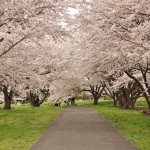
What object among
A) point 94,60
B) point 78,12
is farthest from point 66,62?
point 78,12

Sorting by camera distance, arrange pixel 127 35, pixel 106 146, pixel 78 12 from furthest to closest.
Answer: pixel 78 12
pixel 127 35
pixel 106 146

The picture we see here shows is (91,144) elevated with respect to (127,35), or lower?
lower

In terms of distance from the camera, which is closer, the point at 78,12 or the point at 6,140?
the point at 6,140

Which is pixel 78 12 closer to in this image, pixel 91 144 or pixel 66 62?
pixel 91 144

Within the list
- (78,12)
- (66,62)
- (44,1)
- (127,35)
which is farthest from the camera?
(66,62)

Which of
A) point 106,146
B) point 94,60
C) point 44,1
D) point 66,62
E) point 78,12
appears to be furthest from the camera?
point 66,62

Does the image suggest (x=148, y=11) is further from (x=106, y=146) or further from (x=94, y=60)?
(x=94, y=60)

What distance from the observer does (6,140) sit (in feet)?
45.2

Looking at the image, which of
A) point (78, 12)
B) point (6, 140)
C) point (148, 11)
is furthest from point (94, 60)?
point (6, 140)

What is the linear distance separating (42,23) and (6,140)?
5.09 m

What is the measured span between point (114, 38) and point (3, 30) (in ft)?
16.4

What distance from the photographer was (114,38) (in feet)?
58.7

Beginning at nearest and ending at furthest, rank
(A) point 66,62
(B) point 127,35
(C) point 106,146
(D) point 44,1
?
(C) point 106,146 < (D) point 44,1 < (B) point 127,35 < (A) point 66,62

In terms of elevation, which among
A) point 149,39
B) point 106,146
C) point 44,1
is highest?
point 44,1
